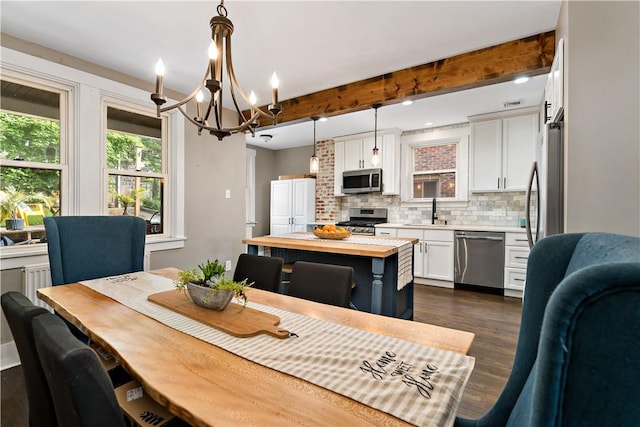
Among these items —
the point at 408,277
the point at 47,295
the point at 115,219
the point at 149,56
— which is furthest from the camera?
the point at 408,277

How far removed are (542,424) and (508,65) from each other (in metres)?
2.90

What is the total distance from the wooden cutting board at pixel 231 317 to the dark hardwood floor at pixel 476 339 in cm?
121

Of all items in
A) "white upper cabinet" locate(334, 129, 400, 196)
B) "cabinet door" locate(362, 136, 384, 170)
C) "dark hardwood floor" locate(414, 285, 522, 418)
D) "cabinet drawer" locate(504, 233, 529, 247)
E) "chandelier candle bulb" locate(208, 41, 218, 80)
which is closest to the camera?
"chandelier candle bulb" locate(208, 41, 218, 80)

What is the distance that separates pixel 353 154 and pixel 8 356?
16.3 feet

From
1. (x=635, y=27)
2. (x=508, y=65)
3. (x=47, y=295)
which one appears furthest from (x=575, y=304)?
(x=508, y=65)

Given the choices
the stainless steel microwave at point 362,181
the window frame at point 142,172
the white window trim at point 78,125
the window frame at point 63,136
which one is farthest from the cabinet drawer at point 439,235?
the window frame at point 63,136

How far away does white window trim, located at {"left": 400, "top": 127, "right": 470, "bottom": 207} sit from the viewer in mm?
4840

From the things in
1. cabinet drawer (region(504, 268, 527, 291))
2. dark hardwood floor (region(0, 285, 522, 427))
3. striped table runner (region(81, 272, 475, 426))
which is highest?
striped table runner (region(81, 272, 475, 426))

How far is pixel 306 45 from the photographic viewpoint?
2.50 metres

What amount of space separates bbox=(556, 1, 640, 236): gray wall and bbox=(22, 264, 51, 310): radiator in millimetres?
3810

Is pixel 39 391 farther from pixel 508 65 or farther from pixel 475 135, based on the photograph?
pixel 475 135

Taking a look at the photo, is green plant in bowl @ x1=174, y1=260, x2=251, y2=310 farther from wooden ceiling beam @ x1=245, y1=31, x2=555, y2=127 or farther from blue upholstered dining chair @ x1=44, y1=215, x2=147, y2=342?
wooden ceiling beam @ x1=245, y1=31, x2=555, y2=127

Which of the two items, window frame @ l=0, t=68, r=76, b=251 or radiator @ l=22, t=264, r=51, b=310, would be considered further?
window frame @ l=0, t=68, r=76, b=251

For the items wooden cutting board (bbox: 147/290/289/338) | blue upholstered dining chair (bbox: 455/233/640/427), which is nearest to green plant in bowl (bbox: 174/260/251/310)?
wooden cutting board (bbox: 147/290/289/338)
